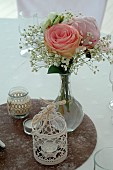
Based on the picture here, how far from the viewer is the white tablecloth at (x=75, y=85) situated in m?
1.18

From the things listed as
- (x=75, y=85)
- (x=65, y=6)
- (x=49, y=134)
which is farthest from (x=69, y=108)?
(x=65, y=6)

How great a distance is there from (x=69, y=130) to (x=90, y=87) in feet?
0.93

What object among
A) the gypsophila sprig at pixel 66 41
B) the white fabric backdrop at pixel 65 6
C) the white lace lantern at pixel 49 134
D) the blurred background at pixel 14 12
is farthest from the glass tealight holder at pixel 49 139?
the blurred background at pixel 14 12

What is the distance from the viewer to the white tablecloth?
118 cm

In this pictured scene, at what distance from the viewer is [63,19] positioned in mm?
1003

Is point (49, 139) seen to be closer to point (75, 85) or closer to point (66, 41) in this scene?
point (66, 41)

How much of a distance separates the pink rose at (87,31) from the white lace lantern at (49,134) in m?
0.18

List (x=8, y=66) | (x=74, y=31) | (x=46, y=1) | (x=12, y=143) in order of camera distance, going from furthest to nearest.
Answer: (x=46, y=1) → (x=8, y=66) → (x=12, y=143) → (x=74, y=31)

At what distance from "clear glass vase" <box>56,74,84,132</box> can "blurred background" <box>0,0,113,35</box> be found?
8.16 feet

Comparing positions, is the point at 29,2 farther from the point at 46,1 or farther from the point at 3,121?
the point at 3,121

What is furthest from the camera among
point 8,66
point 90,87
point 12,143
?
point 8,66

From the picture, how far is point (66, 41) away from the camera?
0.94 metres

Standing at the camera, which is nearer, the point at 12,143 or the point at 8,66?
the point at 12,143

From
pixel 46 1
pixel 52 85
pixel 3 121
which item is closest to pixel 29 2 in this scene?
pixel 46 1
